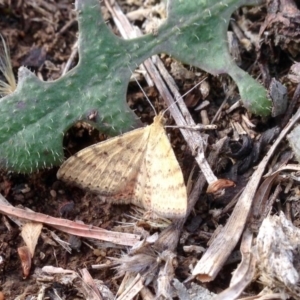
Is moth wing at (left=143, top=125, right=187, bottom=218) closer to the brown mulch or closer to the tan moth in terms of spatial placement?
the tan moth

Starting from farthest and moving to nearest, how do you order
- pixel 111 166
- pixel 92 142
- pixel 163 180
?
pixel 92 142 < pixel 111 166 < pixel 163 180

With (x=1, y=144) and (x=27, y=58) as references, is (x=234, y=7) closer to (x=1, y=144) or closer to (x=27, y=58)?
(x=27, y=58)

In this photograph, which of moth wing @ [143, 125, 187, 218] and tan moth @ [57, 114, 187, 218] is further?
tan moth @ [57, 114, 187, 218]

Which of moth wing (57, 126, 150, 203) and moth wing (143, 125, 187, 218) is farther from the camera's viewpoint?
moth wing (57, 126, 150, 203)

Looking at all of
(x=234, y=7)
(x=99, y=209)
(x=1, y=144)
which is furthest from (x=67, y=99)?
(x=234, y=7)

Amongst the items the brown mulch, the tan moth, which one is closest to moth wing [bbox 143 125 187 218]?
→ the tan moth

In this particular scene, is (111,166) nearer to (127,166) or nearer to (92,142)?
(127,166)

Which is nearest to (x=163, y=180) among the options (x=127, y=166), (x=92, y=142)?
(x=127, y=166)
